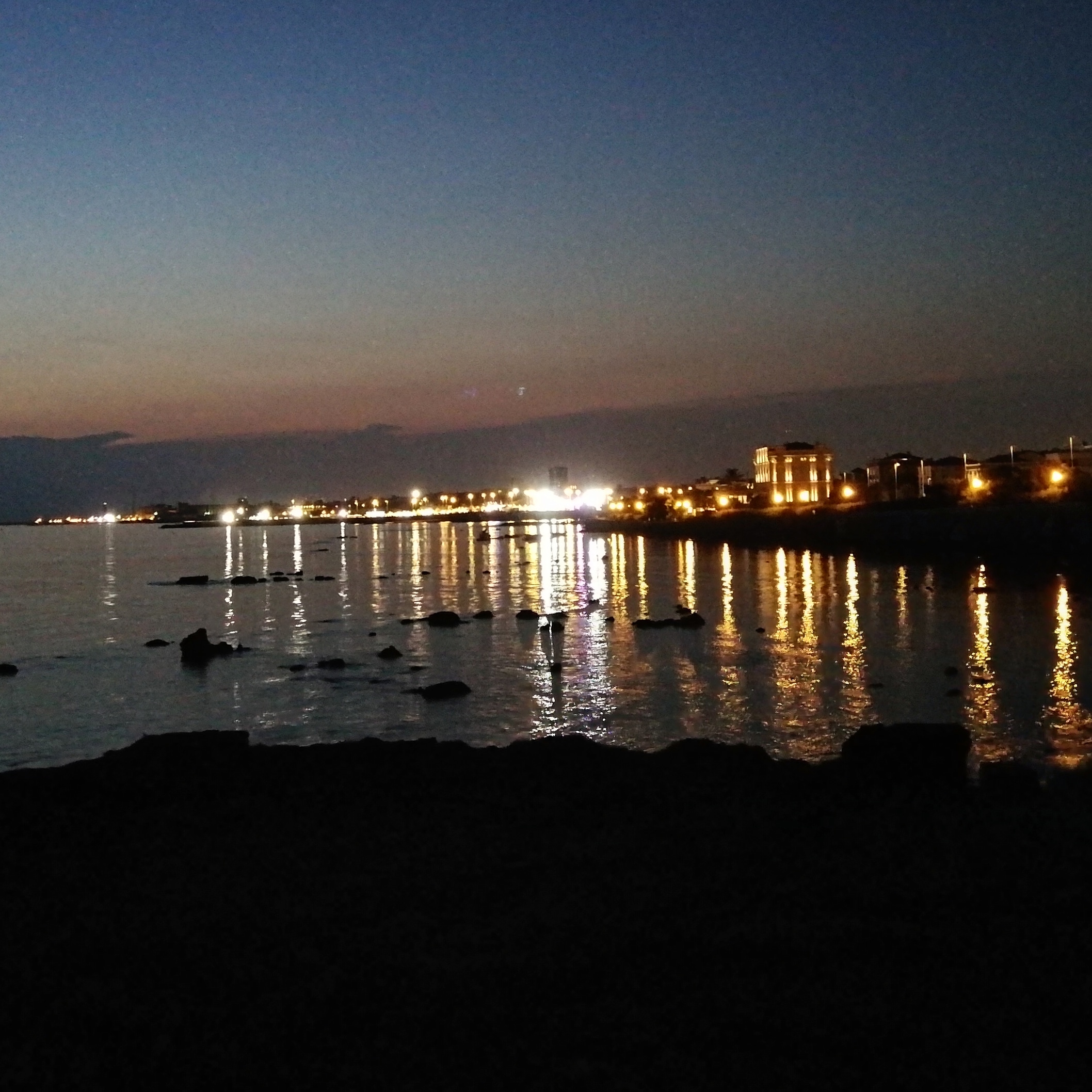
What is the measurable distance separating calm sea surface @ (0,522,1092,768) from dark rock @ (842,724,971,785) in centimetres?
474

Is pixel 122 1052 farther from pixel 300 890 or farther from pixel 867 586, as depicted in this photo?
pixel 867 586

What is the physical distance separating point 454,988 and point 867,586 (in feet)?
168

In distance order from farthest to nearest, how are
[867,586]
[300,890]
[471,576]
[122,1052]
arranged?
[471,576] < [867,586] < [300,890] < [122,1052]

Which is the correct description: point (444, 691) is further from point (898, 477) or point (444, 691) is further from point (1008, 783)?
point (898, 477)

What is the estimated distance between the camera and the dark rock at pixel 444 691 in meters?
24.1

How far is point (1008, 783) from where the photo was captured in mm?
12258

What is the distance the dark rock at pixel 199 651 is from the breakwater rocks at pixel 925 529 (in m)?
53.6

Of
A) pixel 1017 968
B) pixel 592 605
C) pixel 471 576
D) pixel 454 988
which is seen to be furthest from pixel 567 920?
pixel 471 576

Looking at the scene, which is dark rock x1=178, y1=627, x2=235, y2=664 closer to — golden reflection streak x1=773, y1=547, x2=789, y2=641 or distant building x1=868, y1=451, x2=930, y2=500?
golden reflection streak x1=773, y1=547, x2=789, y2=641

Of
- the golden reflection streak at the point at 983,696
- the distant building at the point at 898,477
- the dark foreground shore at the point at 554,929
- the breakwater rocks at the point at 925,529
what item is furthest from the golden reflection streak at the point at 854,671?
the distant building at the point at 898,477

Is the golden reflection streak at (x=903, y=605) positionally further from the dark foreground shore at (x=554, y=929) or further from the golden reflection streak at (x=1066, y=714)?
the dark foreground shore at (x=554, y=929)

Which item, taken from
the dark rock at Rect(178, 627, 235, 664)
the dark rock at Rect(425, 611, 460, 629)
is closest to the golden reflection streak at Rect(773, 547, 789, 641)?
the dark rock at Rect(425, 611, 460, 629)

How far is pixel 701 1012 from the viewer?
651cm

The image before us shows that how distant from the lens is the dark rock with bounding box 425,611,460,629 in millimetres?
40562
